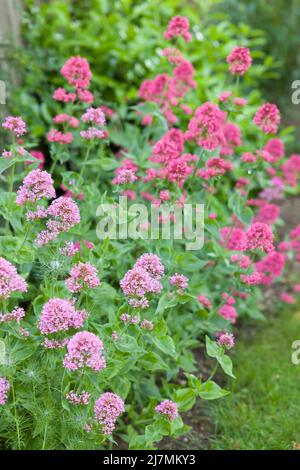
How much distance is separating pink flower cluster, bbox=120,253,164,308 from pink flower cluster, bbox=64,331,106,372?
8.0 inches

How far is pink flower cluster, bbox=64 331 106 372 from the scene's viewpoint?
1.80 metres

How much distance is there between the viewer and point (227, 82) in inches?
204

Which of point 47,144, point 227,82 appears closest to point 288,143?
point 227,82

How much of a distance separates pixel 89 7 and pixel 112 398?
11.7 feet

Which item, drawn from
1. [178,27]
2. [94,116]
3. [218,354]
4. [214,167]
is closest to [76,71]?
[94,116]

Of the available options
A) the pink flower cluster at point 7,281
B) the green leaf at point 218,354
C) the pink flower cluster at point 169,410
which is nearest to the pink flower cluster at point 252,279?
the green leaf at point 218,354

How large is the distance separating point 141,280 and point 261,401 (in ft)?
4.23

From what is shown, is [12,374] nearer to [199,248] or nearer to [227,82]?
[199,248]

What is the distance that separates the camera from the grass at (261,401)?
2637mm

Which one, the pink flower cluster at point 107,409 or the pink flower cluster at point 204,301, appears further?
the pink flower cluster at point 204,301

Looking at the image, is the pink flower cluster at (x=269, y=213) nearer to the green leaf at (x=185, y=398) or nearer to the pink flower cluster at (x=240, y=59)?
the pink flower cluster at (x=240, y=59)

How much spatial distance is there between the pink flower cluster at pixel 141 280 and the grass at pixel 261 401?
985mm

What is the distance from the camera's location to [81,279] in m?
1.96

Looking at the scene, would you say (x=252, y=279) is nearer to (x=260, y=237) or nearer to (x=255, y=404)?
(x=260, y=237)
